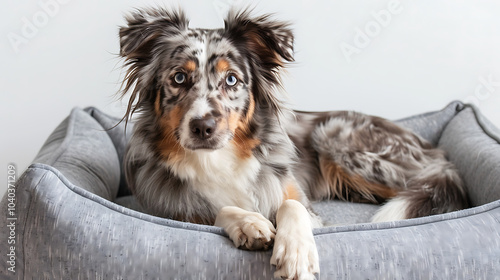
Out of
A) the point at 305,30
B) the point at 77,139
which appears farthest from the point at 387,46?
the point at 77,139

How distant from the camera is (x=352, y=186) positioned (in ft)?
10.3

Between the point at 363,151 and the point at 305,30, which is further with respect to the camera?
the point at 305,30

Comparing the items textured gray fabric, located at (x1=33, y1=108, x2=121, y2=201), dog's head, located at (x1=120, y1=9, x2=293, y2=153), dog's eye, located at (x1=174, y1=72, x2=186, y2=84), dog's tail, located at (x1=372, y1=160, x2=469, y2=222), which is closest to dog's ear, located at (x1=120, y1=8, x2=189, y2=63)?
dog's head, located at (x1=120, y1=9, x2=293, y2=153)

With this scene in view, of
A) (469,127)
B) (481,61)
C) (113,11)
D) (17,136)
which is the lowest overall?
(17,136)

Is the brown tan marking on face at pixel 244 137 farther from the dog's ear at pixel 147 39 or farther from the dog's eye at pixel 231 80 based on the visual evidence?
the dog's ear at pixel 147 39

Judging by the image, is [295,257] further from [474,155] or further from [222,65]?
[474,155]

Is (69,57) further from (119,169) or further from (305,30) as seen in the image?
(305,30)

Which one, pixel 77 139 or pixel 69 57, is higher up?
pixel 69 57

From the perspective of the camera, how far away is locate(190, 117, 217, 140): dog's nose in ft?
6.82

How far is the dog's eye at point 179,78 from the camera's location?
228cm

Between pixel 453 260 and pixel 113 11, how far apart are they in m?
2.87

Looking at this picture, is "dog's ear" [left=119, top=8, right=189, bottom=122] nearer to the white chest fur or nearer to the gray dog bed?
the white chest fur

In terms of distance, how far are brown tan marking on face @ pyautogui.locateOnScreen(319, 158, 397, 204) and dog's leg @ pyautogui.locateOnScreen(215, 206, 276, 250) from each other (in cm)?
132

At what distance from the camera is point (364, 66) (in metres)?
3.96
